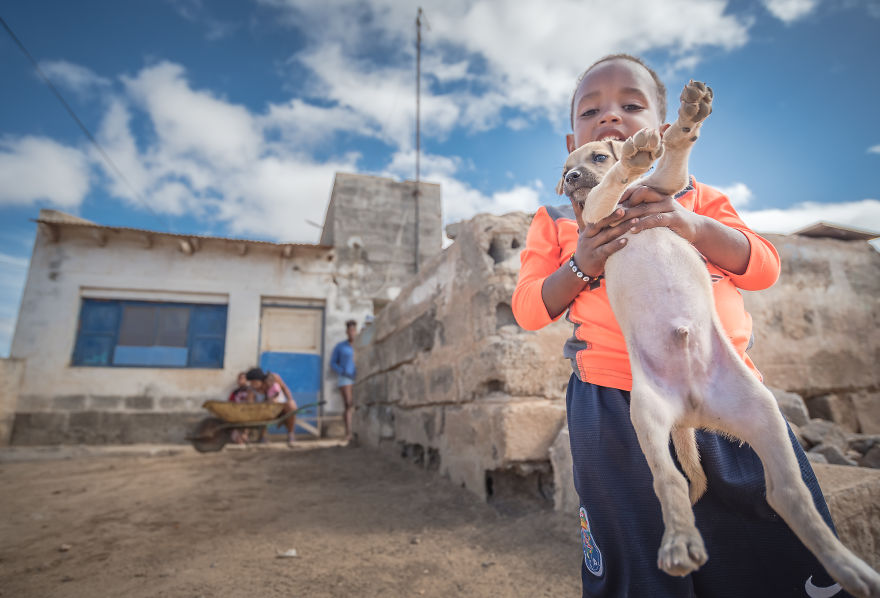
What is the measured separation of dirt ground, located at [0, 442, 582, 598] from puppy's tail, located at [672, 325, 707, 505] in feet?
3.48

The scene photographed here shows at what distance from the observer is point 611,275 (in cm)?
108

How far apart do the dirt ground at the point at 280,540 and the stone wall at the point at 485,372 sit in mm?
224

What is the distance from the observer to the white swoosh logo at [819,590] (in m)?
0.85

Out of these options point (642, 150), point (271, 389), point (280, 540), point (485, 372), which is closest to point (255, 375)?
point (271, 389)

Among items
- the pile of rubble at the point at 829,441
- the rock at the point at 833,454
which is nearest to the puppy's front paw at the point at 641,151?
the pile of rubble at the point at 829,441

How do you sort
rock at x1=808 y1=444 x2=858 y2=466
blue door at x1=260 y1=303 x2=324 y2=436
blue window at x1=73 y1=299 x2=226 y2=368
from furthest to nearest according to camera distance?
blue door at x1=260 y1=303 x2=324 y2=436 → blue window at x1=73 y1=299 x2=226 y2=368 → rock at x1=808 y1=444 x2=858 y2=466

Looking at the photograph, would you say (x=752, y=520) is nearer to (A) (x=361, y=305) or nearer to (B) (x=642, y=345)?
(B) (x=642, y=345)

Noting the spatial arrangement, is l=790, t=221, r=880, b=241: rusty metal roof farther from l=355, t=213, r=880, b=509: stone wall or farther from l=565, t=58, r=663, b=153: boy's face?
l=565, t=58, r=663, b=153: boy's face

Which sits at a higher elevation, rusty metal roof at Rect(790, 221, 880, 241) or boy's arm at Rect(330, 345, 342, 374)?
rusty metal roof at Rect(790, 221, 880, 241)

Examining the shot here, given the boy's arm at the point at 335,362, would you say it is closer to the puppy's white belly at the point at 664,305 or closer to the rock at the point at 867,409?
the rock at the point at 867,409

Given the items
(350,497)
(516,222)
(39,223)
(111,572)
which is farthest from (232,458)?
(39,223)

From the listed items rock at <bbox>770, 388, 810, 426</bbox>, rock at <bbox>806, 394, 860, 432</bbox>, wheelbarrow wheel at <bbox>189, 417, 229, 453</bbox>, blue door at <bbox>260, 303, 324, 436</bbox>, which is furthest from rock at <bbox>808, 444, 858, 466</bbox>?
blue door at <bbox>260, 303, 324, 436</bbox>

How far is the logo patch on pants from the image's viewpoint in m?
1.02

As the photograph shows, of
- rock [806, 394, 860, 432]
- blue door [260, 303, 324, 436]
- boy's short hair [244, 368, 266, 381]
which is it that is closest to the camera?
rock [806, 394, 860, 432]
